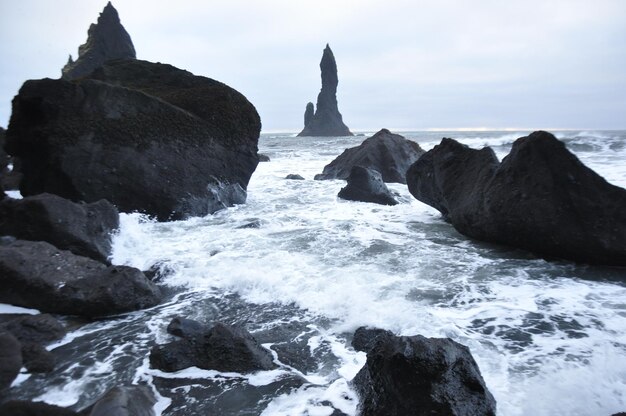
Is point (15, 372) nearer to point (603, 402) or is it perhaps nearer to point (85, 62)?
point (603, 402)

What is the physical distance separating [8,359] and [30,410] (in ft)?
2.75

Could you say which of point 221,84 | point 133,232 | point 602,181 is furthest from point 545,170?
point 221,84

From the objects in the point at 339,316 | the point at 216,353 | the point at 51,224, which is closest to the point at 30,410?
the point at 216,353

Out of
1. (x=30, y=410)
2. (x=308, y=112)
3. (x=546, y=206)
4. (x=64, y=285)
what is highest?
(x=308, y=112)

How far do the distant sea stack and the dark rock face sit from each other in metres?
99.9

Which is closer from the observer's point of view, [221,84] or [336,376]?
[336,376]

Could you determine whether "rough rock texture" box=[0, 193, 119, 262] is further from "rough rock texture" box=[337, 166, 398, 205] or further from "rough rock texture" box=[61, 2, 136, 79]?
"rough rock texture" box=[61, 2, 136, 79]

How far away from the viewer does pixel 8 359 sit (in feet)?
11.1

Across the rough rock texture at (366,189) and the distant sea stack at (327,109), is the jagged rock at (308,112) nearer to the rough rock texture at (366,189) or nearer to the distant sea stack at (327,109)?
the distant sea stack at (327,109)

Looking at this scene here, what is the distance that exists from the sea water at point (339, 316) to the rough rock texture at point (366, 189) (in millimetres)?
3698

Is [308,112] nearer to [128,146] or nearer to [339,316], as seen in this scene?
[128,146]

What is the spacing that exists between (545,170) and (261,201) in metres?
8.35

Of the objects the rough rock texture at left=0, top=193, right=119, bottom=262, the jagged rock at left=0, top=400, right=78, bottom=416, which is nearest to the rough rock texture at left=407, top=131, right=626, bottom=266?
the jagged rock at left=0, top=400, right=78, bottom=416

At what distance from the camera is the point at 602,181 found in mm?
6570
